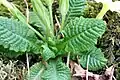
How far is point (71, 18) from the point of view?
4.42 ft

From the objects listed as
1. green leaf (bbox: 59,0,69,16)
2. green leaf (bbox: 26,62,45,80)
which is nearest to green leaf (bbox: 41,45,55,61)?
green leaf (bbox: 26,62,45,80)

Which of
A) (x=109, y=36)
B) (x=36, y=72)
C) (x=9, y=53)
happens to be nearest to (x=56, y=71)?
(x=36, y=72)

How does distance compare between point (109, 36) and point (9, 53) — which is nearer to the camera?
point (9, 53)

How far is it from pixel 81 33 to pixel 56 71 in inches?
6.9

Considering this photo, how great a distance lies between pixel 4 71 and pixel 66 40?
10.7 inches

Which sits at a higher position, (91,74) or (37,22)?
(37,22)

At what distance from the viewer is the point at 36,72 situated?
125 centimetres

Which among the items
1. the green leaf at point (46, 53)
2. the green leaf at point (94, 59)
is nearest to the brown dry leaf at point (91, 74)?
the green leaf at point (94, 59)

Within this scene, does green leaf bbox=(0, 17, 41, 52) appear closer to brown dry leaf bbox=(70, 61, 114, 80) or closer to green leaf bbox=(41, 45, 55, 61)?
green leaf bbox=(41, 45, 55, 61)

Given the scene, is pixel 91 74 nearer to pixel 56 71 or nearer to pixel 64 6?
pixel 56 71

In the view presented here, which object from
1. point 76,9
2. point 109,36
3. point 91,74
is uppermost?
point 76,9

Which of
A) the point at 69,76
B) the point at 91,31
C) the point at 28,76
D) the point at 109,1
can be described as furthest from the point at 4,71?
the point at 109,1

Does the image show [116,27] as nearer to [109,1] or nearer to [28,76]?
[109,1]

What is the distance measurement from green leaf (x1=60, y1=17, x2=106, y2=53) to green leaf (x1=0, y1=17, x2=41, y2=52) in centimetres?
12
